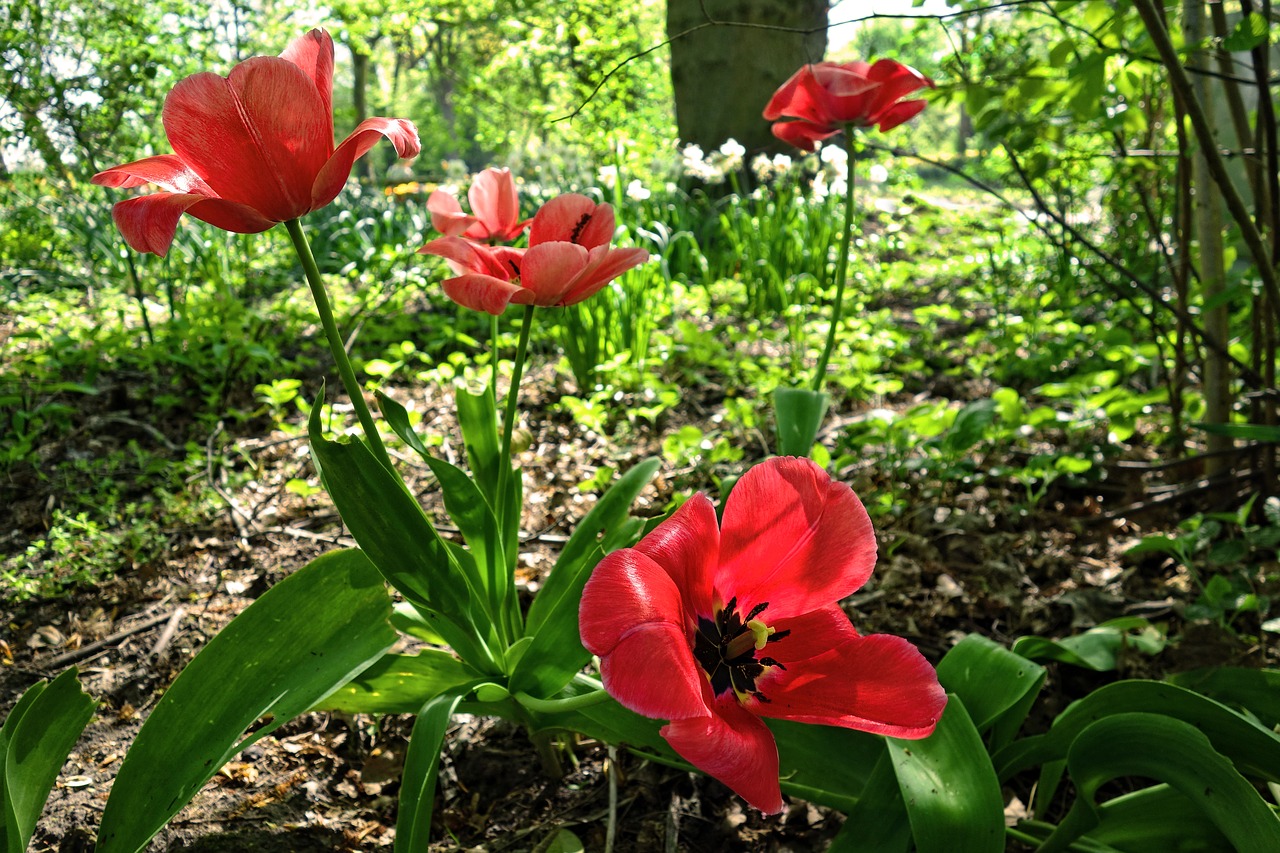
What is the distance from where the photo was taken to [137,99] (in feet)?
11.8

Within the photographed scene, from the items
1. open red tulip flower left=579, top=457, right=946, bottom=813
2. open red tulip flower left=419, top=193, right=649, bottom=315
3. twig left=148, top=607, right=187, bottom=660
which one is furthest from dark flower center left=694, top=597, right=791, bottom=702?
twig left=148, top=607, right=187, bottom=660

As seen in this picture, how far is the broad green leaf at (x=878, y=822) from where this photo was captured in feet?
3.11

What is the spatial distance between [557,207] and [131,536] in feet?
5.34

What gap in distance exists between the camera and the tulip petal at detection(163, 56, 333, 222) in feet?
2.48

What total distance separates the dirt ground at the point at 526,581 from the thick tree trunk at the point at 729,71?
4142mm

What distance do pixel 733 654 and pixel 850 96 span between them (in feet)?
3.34

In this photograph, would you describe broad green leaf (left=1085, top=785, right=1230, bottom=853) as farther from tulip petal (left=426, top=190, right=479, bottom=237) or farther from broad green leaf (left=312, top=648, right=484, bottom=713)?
tulip petal (left=426, top=190, right=479, bottom=237)

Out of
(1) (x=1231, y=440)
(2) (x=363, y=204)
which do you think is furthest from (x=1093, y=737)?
(2) (x=363, y=204)

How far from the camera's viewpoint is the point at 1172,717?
38.5 inches

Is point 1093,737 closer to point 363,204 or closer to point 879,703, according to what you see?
point 879,703

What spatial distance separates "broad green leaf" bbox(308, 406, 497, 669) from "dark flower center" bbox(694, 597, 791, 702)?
39 centimetres

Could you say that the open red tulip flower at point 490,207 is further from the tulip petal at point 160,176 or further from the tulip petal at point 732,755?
the tulip petal at point 732,755

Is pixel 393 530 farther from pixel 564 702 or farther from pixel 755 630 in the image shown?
pixel 755 630

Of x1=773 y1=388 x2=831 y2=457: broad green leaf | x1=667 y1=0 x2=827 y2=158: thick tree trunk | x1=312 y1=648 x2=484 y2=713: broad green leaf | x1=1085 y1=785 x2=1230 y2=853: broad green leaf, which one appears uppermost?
x1=667 y1=0 x2=827 y2=158: thick tree trunk
